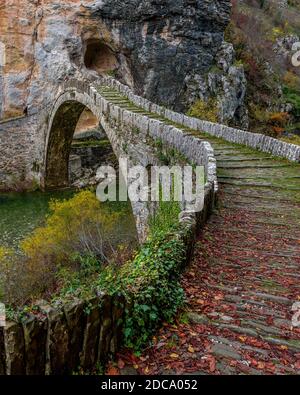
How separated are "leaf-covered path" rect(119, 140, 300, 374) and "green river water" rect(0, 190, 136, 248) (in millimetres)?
9050

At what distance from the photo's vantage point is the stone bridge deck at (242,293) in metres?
4.52

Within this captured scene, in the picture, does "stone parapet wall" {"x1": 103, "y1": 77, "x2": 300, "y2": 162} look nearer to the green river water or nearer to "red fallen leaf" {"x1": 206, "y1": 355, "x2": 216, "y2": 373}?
the green river water

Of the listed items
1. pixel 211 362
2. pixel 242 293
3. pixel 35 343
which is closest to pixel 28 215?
pixel 242 293

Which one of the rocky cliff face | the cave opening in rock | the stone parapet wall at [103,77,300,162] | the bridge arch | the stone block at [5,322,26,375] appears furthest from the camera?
the cave opening in rock

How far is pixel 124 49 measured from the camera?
1158 inches

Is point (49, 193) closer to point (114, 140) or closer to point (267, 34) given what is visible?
point (114, 140)

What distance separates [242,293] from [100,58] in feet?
94.8

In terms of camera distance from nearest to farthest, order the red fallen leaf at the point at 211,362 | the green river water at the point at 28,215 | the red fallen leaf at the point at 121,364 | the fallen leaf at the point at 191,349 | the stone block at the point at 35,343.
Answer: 1. the stone block at the point at 35,343
2. the red fallen leaf at the point at 211,362
3. the red fallen leaf at the point at 121,364
4. the fallen leaf at the point at 191,349
5. the green river water at the point at 28,215

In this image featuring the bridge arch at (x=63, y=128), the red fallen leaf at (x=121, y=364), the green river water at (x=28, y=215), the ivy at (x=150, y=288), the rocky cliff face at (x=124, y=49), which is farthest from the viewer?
the rocky cliff face at (x=124, y=49)

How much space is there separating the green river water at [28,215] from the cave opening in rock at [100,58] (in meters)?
10.0

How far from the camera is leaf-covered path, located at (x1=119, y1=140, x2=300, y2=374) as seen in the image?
4508 millimetres

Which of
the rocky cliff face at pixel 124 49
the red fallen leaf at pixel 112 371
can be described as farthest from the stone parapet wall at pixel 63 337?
the rocky cliff face at pixel 124 49

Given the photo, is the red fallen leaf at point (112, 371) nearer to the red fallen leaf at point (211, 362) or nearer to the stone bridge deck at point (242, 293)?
the stone bridge deck at point (242, 293)
